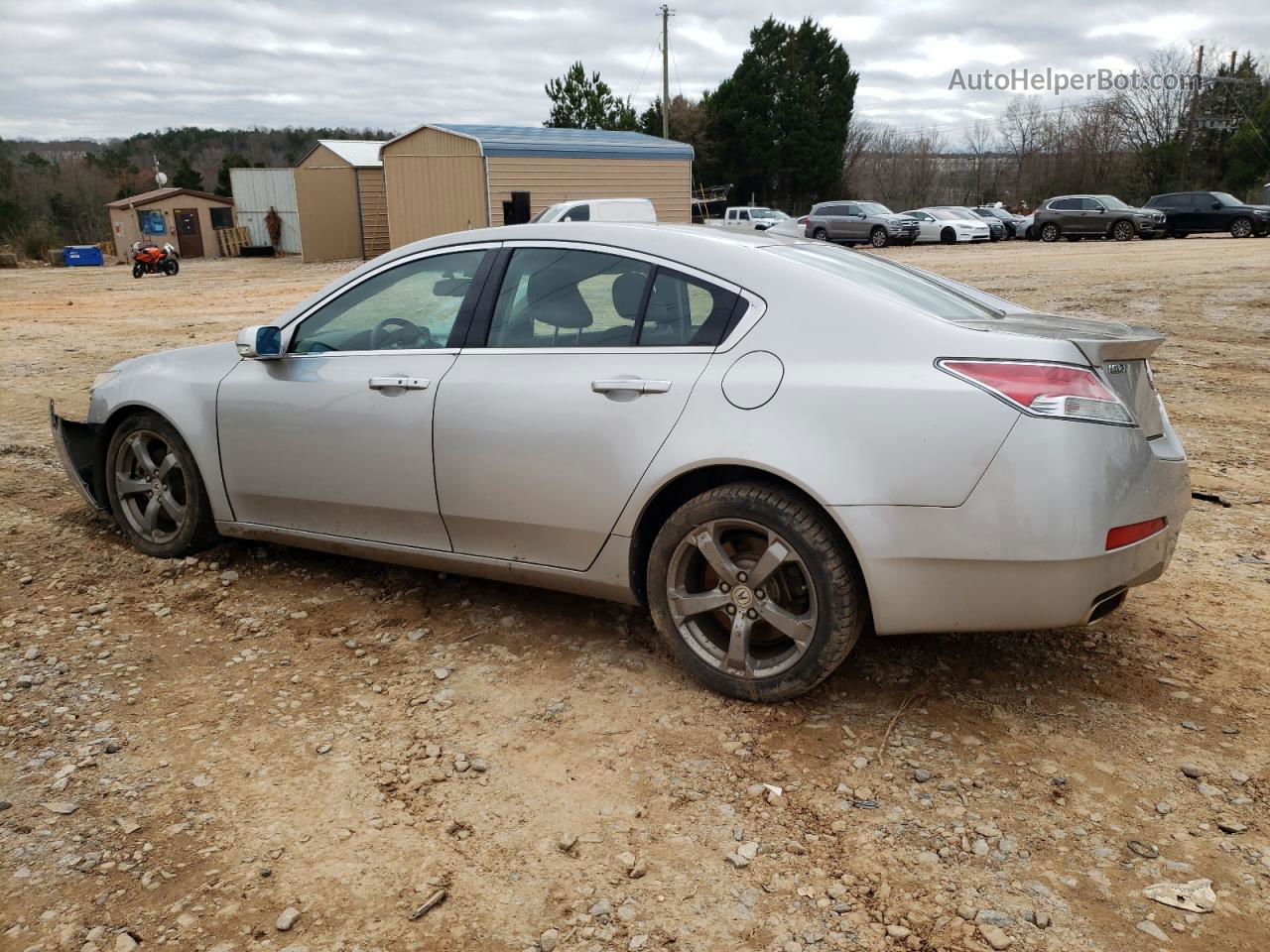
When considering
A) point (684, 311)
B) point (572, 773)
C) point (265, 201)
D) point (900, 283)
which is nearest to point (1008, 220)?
point (265, 201)

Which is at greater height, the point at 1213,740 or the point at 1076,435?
the point at 1076,435

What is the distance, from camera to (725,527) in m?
3.45

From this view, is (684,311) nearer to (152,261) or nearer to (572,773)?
(572,773)

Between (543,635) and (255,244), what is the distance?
46.6 meters

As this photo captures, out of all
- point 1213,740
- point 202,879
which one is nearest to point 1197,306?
point 1213,740

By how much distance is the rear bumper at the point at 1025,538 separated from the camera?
300 cm

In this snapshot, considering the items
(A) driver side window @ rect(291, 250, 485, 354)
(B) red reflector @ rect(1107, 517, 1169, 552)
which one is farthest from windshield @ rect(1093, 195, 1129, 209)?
(B) red reflector @ rect(1107, 517, 1169, 552)

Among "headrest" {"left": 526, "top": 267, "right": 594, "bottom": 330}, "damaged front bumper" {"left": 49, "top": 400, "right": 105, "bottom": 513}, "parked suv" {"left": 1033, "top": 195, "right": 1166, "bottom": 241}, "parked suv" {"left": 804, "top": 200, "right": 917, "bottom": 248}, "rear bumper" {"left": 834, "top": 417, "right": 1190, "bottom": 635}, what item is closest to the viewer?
"rear bumper" {"left": 834, "top": 417, "right": 1190, "bottom": 635}

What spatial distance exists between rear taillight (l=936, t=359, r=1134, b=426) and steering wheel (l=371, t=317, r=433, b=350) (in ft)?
6.91

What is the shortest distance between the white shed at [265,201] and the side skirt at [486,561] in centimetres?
4179

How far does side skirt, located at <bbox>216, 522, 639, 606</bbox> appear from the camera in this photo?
12.2 ft

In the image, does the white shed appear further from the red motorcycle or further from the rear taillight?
the rear taillight

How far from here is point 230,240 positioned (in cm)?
4628

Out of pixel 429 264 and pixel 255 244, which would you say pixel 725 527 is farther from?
pixel 255 244
